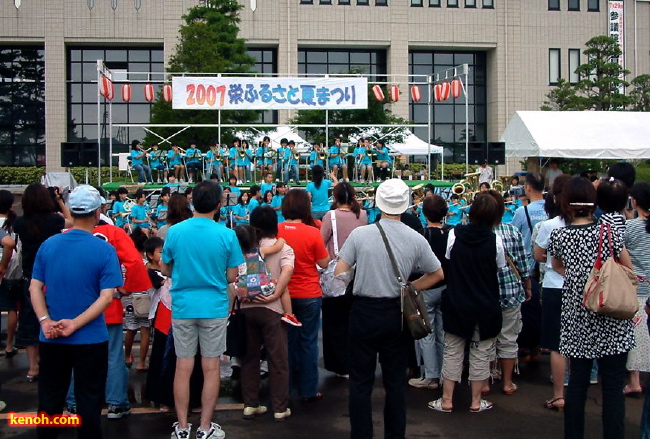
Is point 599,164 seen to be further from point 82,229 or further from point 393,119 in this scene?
point 82,229

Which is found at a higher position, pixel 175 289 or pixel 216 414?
pixel 175 289

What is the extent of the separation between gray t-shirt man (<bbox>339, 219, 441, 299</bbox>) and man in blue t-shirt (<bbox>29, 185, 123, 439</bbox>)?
1.59 meters

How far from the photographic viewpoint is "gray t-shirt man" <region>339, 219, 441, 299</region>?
4.71 m

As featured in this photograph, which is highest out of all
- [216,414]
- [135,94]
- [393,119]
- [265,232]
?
[135,94]

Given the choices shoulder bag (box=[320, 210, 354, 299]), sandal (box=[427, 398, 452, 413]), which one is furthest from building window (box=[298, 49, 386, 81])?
sandal (box=[427, 398, 452, 413])

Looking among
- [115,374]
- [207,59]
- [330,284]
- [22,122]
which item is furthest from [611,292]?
[22,122]

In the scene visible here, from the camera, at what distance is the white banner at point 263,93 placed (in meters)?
19.2

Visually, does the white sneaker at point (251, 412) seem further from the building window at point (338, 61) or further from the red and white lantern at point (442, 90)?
the building window at point (338, 61)

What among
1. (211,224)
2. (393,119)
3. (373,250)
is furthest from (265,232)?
(393,119)

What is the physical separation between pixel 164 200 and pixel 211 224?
10921mm

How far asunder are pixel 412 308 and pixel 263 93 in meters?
15.4

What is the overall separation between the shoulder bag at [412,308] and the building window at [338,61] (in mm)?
34260

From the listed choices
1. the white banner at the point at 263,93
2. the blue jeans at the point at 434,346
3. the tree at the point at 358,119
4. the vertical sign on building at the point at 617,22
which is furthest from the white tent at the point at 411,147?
the blue jeans at the point at 434,346

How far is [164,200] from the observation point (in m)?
15.7
